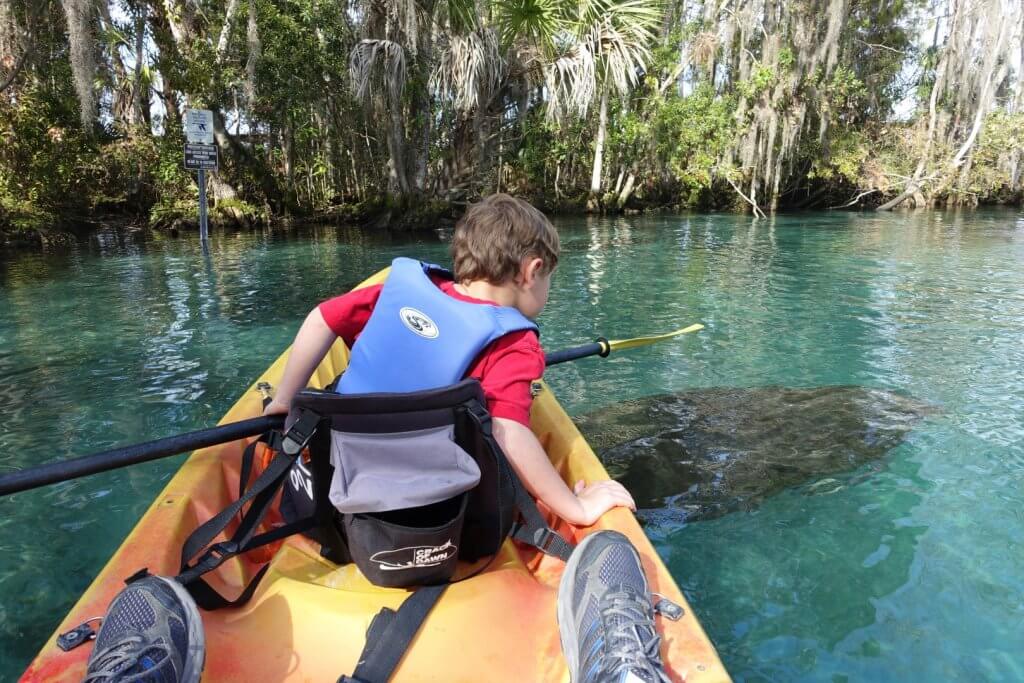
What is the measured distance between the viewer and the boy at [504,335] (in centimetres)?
179

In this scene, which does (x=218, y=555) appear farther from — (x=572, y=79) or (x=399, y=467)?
(x=572, y=79)

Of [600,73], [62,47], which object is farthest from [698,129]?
[62,47]

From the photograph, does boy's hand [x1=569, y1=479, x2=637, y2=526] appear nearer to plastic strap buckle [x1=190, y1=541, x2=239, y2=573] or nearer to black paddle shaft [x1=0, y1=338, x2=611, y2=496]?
plastic strap buckle [x1=190, y1=541, x2=239, y2=573]

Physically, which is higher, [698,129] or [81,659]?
[698,129]

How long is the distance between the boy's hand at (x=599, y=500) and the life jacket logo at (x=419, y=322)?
2.31 ft

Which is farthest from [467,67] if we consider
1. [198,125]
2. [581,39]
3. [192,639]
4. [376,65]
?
[192,639]

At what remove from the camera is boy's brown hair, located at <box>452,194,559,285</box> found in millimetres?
1907

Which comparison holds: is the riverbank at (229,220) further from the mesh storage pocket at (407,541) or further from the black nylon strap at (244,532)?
the mesh storage pocket at (407,541)

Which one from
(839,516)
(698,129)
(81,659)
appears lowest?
(839,516)

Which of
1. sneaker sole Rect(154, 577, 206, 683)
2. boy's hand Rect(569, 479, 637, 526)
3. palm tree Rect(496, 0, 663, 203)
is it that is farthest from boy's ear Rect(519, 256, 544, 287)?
palm tree Rect(496, 0, 663, 203)

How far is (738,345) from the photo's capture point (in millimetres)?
6180

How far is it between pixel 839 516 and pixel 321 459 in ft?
8.15

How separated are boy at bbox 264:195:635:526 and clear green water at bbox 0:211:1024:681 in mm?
938

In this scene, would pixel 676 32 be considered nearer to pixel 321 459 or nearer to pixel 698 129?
pixel 698 129
